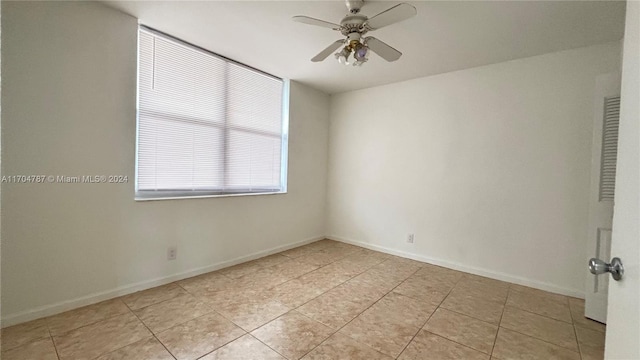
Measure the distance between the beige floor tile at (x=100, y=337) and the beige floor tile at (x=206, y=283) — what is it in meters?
0.55

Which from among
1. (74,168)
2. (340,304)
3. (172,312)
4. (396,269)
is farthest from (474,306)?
(74,168)

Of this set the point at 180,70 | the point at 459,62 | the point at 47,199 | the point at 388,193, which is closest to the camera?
the point at 47,199

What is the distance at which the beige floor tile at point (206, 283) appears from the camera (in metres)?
2.39

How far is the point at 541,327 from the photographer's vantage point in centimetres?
192

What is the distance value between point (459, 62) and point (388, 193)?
5.90 ft

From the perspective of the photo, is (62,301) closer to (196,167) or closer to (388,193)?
(196,167)

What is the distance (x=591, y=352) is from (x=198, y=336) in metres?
2.59

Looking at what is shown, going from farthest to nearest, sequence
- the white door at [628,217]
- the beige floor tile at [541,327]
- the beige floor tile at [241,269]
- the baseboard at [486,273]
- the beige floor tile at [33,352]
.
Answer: the beige floor tile at [241,269]
the baseboard at [486,273]
the beige floor tile at [541,327]
the beige floor tile at [33,352]
the white door at [628,217]

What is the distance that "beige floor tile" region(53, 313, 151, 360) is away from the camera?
4.99 feet

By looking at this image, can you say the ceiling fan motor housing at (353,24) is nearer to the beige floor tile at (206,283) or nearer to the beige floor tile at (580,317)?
the beige floor tile at (206,283)

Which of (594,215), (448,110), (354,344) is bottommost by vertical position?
(354,344)

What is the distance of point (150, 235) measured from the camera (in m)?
2.36

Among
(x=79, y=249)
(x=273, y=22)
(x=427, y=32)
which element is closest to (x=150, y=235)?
(x=79, y=249)

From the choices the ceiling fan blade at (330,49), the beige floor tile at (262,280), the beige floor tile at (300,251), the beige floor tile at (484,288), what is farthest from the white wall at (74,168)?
→ the beige floor tile at (484,288)
